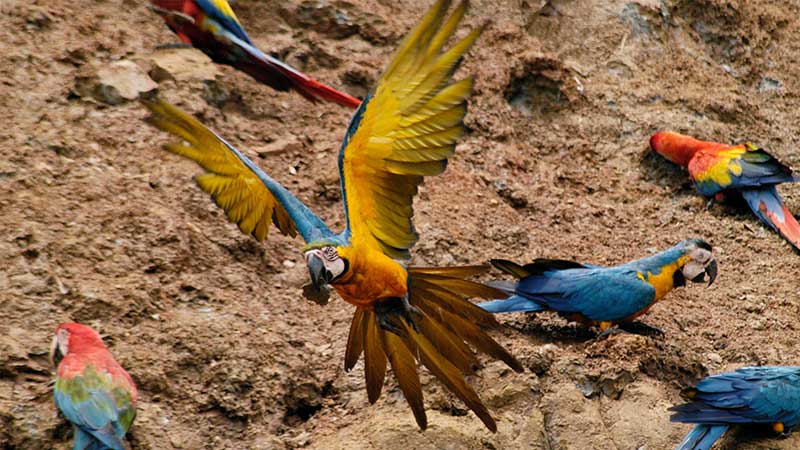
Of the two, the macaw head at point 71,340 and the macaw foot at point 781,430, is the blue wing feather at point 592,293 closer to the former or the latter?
the macaw foot at point 781,430

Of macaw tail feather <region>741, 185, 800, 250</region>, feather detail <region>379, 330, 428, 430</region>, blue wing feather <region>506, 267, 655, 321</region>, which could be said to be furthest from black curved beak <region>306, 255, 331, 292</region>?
macaw tail feather <region>741, 185, 800, 250</region>

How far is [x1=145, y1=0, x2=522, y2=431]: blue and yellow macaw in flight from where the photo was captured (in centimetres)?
335

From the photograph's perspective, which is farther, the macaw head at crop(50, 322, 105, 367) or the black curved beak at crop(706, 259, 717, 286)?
the black curved beak at crop(706, 259, 717, 286)

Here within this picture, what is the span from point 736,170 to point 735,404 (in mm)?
1721

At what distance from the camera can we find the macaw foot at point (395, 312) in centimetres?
364

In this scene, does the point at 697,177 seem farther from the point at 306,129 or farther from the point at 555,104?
the point at 306,129

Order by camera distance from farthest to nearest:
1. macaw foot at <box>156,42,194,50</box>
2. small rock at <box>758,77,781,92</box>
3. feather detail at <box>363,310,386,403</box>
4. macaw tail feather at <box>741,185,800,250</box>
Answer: small rock at <box>758,77,781,92</box> < macaw foot at <box>156,42,194,50</box> < macaw tail feather at <box>741,185,800,250</box> < feather detail at <box>363,310,386,403</box>

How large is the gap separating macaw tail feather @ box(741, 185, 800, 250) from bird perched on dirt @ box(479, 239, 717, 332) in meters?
1.00

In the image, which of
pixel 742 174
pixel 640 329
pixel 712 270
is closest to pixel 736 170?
pixel 742 174

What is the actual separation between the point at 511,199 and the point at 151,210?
65.0 inches

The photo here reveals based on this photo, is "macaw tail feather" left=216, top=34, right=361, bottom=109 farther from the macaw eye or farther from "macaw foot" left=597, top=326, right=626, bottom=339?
"macaw foot" left=597, top=326, right=626, bottom=339

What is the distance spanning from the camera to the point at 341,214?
15.7 ft

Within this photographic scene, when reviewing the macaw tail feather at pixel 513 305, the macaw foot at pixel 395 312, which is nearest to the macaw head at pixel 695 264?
the macaw tail feather at pixel 513 305

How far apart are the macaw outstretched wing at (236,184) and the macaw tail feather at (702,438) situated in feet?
4.69
